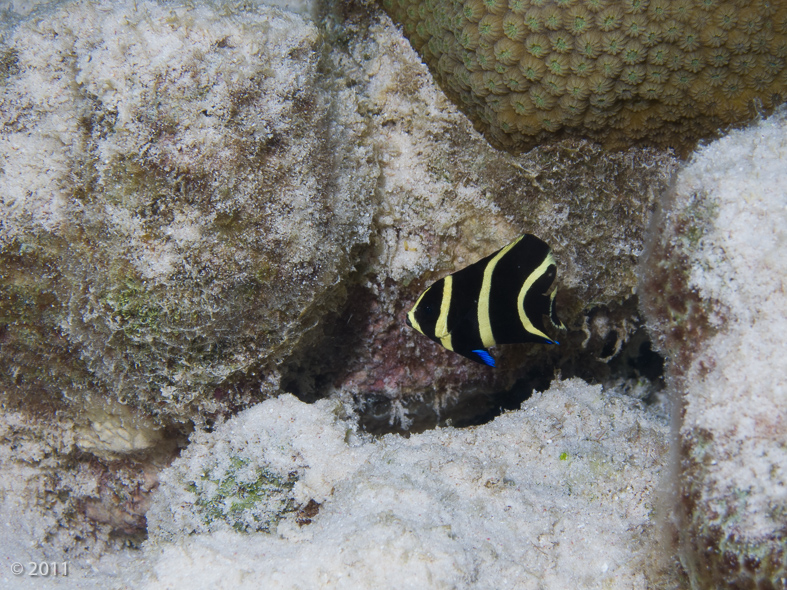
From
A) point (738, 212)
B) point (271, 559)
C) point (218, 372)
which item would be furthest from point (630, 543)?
point (218, 372)

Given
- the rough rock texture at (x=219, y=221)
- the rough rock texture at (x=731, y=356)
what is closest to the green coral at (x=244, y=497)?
the rough rock texture at (x=219, y=221)

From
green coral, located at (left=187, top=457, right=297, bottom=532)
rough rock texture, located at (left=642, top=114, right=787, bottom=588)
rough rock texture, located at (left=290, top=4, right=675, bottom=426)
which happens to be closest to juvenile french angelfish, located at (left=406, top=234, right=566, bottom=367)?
rough rock texture, located at (left=642, top=114, right=787, bottom=588)

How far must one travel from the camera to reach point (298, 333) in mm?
2613

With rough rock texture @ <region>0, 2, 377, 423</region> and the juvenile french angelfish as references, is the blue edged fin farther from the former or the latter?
rough rock texture @ <region>0, 2, 377, 423</region>

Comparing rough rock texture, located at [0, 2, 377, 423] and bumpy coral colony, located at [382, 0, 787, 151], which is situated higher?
bumpy coral colony, located at [382, 0, 787, 151]

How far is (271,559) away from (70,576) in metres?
1.79

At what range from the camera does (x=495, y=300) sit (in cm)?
217

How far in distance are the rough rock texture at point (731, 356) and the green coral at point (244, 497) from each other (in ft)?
6.26

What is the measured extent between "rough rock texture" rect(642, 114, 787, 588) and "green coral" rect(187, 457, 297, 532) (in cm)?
191

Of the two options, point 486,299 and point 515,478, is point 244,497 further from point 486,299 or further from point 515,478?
point 486,299

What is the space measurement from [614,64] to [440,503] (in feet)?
7.81

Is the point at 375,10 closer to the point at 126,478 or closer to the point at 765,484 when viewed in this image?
the point at 765,484

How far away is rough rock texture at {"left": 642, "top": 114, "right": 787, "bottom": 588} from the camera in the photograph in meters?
1.49

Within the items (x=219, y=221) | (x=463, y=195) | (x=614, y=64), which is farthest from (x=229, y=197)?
(x=614, y=64)
